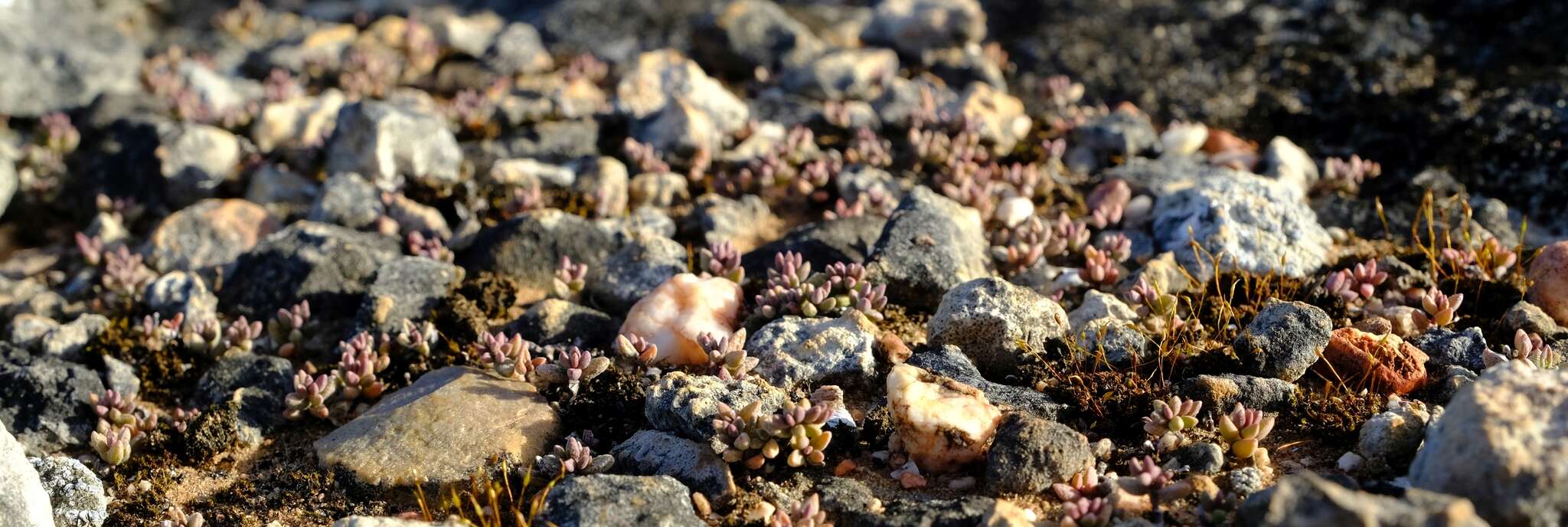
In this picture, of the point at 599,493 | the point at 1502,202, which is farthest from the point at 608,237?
the point at 1502,202

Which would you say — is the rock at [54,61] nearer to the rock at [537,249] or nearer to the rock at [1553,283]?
the rock at [537,249]

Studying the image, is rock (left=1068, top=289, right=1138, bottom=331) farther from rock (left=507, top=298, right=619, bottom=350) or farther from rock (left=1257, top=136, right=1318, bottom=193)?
rock (left=507, top=298, right=619, bottom=350)

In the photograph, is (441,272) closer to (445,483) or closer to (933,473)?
(445,483)

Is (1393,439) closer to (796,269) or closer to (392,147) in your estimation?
(796,269)

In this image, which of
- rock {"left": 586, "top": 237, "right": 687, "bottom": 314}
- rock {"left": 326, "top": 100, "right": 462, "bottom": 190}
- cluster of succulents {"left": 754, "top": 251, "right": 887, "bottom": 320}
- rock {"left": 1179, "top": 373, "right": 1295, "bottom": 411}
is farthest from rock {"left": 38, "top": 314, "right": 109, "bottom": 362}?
rock {"left": 1179, "top": 373, "right": 1295, "bottom": 411}

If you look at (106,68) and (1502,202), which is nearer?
(1502,202)

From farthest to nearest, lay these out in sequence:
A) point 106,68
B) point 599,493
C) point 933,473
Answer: point 106,68 < point 933,473 < point 599,493
